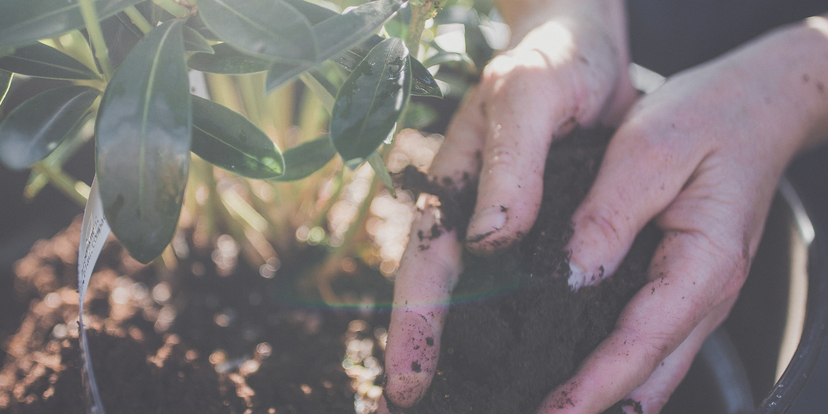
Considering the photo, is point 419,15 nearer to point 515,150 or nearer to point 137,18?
point 515,150

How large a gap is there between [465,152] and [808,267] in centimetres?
60

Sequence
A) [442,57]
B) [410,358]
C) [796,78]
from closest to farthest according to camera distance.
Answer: [410,358], [442,57], [796,78]

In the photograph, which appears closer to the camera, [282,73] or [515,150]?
[282,73]

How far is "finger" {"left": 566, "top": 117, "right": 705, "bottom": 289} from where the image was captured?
70 centimetres

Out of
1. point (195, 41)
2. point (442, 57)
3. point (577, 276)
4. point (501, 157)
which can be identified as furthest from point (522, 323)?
point (195, 41)

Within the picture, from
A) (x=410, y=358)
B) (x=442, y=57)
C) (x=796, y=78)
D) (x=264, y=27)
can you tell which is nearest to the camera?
(x=264, y=27)

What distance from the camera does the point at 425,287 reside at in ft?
2.29

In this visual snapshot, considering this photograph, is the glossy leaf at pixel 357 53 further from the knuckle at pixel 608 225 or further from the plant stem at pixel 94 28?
the knuckle at pixel 608 225

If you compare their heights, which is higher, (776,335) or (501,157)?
(501,157)

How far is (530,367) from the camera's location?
616 millimetres

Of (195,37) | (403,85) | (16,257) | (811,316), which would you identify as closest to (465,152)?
(403,85)

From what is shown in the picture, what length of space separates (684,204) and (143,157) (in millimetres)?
802

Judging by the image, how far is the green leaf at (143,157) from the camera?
438 mm

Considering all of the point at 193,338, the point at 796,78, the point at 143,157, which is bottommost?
the point at 193,338
